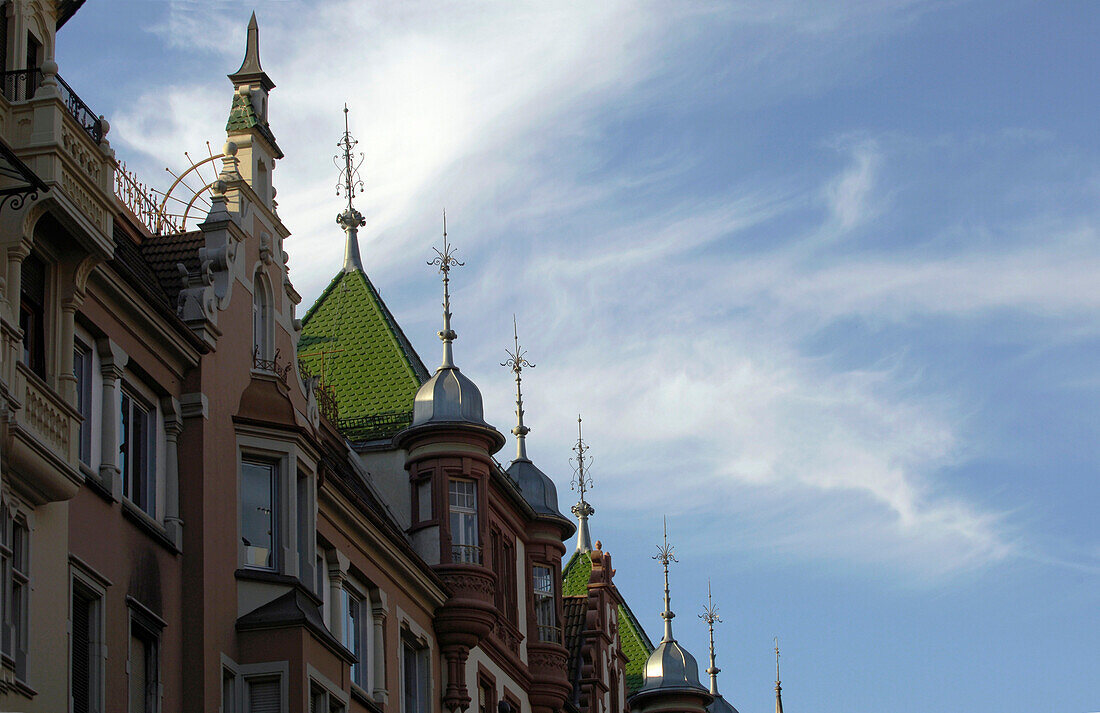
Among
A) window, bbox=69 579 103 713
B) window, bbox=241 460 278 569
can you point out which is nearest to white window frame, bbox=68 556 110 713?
window, bbox=69 579 103 713

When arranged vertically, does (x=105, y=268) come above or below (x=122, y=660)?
above

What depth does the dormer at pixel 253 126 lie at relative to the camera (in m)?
40.0

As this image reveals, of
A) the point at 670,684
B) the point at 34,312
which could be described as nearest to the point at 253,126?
the point at 34,312

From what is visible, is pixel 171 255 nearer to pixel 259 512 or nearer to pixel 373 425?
pixel 259 512

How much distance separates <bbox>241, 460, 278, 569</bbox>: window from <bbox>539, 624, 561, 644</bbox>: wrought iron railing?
59.8 feet

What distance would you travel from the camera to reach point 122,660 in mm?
31453

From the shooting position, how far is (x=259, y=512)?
3669 centimetres

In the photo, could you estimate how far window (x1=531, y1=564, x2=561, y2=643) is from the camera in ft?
179

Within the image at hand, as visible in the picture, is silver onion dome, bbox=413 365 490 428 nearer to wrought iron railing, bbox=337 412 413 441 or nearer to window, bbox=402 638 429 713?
wrought iron railing, bbox=337 412 413 441

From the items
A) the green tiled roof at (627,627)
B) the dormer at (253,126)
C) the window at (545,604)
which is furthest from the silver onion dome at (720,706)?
the dormer at (253,126)

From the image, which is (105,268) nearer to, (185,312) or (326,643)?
(185,312)

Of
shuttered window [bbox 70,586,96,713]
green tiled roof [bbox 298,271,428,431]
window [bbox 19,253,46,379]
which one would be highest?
green tiled roof [bbox 298,271,428,431]

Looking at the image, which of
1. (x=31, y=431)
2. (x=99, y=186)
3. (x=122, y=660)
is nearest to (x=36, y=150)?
(x=99, y=186)

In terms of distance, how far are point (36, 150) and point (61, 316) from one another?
7.59 ft
